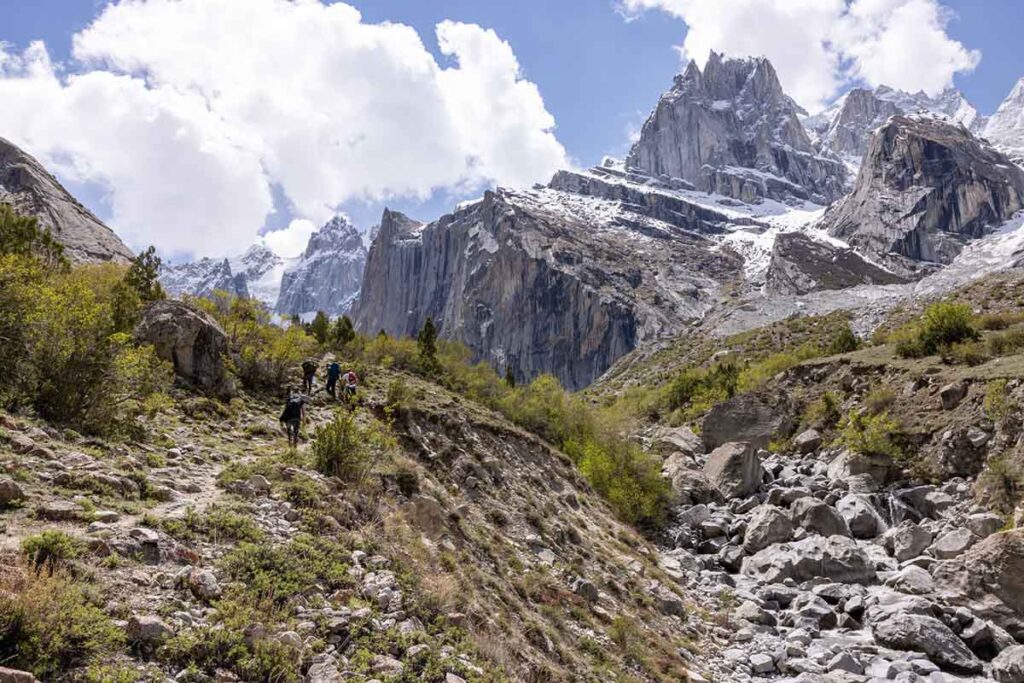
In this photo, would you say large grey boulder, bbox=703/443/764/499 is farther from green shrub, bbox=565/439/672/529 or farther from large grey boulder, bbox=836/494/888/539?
large grey boulder, bbox=836/494/888/539

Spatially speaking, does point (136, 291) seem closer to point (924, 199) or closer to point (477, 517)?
point (477, 517)

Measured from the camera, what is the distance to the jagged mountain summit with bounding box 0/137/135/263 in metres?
42.6

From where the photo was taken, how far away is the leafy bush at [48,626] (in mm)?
5066

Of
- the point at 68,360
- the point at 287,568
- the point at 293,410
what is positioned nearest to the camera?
the point at 287,568

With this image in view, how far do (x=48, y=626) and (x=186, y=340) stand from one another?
45.4 ft

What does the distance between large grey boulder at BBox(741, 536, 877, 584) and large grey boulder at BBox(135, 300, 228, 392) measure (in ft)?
58.5

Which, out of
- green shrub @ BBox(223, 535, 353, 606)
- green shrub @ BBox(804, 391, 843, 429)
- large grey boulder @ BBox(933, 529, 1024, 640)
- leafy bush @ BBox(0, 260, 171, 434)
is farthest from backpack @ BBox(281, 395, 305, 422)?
green shrub @ BBox(804, 391, 843, 429)

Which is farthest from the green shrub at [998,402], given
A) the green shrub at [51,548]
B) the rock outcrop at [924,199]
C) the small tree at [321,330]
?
the rock outcrop at [924,199]

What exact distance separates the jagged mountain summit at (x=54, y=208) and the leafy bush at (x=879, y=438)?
45.3 metres

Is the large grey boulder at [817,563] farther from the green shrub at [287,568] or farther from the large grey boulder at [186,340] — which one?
the large grey boulder at [186,340]

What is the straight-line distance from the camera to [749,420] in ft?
113

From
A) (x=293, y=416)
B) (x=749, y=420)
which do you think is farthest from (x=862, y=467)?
(x=293, y=416)

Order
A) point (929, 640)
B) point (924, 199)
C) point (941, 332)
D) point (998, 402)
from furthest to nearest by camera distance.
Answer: point (924, 199)
point (941, 332)
point (998, 402)
point (929, 640)

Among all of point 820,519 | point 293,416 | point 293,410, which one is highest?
point 293,410
